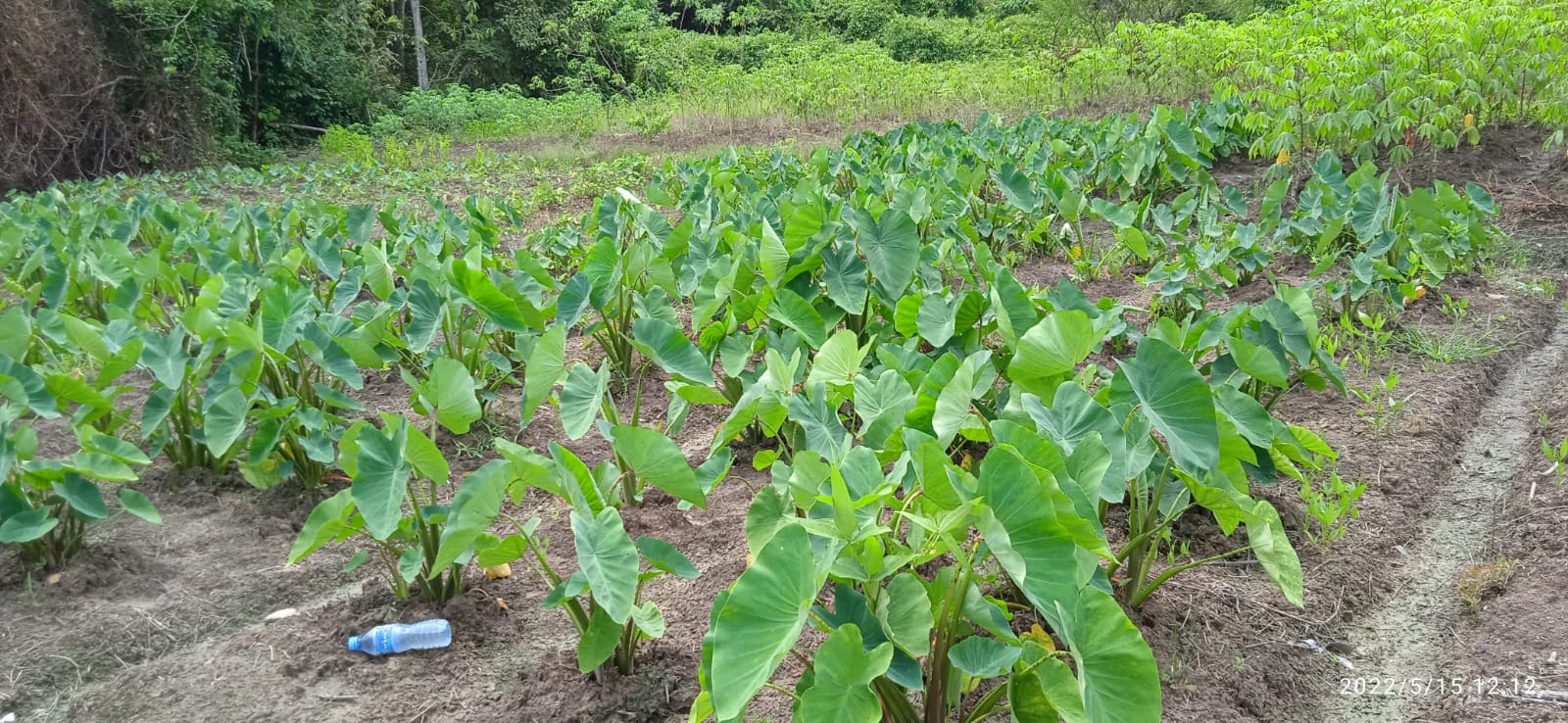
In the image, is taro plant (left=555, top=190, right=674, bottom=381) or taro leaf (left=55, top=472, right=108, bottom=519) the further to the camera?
taro plant (left=555, top=190, right=674, bottom=381)

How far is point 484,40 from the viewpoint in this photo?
17859 millimetres

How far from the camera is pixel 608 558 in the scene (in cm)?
143

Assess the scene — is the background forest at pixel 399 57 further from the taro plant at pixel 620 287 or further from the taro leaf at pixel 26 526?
the taro leaf at pixel 26 526

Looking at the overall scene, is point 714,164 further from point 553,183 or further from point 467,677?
point 467,677

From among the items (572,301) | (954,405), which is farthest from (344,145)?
(954,405)

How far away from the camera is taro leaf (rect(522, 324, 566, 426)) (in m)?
1.98

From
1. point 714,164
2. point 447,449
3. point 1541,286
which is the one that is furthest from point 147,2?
point 1541,286

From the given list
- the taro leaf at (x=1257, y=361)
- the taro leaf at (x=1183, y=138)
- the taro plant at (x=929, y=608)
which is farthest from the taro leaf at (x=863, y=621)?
the taro leaf at (x=1183, y=138)

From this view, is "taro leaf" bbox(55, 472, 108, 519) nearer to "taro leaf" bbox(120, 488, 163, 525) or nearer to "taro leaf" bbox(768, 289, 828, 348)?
"taro leaf" bbox(120, 488, 163, 525)

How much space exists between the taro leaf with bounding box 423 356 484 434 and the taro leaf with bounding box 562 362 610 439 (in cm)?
18

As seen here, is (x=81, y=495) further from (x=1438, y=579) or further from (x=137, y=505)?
(x=1438, y=579)

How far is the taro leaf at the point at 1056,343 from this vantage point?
167 cm

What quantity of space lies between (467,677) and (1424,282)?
11.7 feet

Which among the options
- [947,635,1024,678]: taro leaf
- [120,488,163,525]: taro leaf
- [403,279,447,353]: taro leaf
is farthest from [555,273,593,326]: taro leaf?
[947,635,1024,678]: taro leaf
